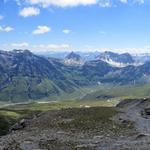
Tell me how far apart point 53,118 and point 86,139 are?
72.5ft

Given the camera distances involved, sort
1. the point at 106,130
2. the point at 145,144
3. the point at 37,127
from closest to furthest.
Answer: the point at 145,144, the point at 106,130, the point at 37,127

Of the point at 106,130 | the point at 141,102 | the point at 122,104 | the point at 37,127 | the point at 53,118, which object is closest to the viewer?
the point at 106,130

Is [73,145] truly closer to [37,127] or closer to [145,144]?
[145,144]

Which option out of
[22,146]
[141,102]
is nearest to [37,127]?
[22,146]

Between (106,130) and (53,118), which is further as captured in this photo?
(53,118)

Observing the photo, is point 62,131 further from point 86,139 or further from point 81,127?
point 86,139

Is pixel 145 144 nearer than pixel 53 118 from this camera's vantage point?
Yes

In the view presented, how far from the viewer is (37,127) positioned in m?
67.8

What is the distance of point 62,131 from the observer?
61.8m

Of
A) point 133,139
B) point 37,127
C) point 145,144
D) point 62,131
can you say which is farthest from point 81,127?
point 145,144

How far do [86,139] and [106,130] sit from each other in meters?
6.99

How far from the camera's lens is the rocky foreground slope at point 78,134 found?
4800 cm

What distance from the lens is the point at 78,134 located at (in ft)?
191

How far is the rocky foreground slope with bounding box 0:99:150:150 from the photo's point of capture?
48000 millimetres
